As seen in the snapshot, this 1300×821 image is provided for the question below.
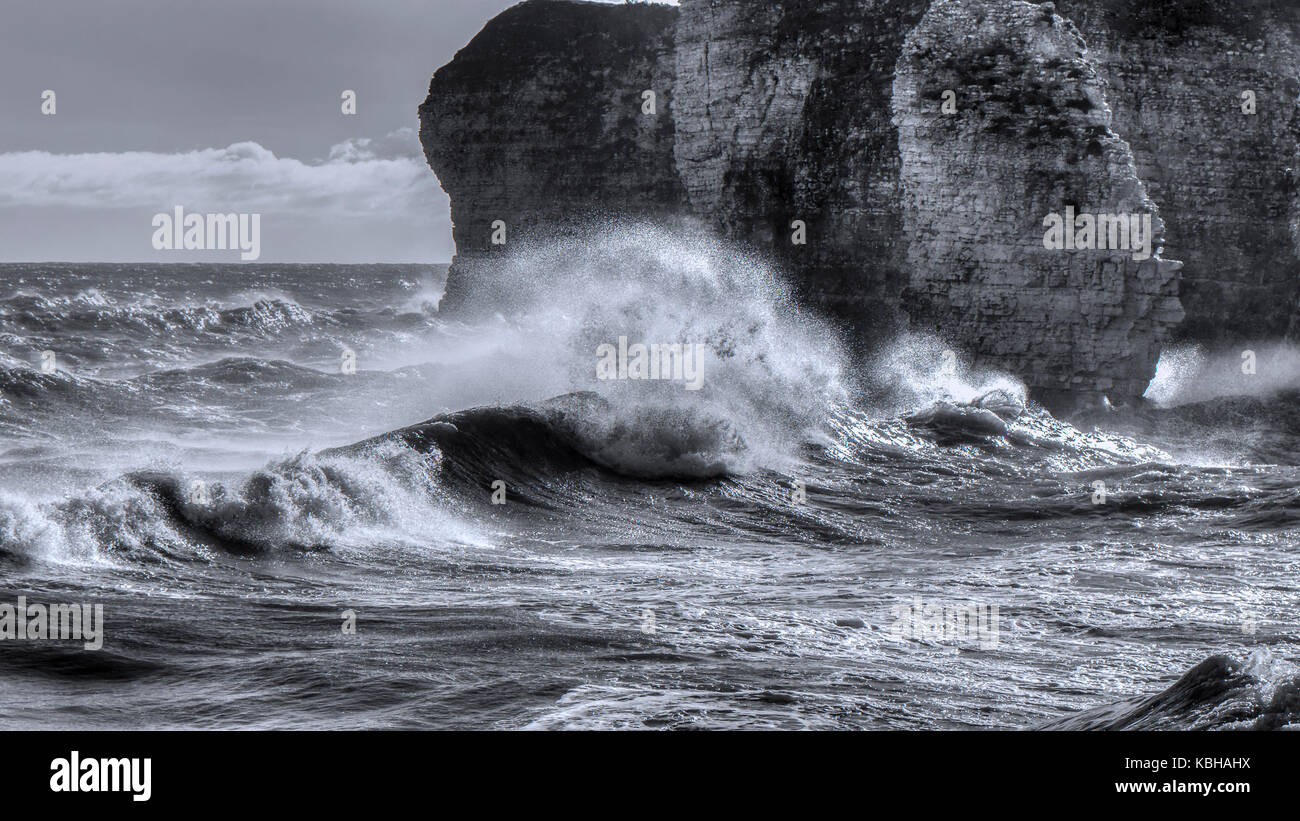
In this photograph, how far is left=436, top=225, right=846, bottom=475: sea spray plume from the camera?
14.9 meters

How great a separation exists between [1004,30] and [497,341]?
12.0 metres

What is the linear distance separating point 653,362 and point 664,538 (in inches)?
302

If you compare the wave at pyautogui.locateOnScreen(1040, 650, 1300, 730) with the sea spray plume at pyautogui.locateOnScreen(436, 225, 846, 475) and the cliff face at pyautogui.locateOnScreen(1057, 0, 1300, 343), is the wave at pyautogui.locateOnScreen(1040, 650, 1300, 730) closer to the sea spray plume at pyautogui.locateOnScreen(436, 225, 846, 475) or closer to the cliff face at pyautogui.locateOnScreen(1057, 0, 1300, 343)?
the sea spray plume at pyautogui.locateOnScreen(436, 225, 846, 475)

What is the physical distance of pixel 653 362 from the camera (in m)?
18.8

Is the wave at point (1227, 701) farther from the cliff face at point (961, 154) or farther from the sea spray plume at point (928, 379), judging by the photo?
the cliff face at point (961, 154)

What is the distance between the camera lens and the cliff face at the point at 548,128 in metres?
25.5

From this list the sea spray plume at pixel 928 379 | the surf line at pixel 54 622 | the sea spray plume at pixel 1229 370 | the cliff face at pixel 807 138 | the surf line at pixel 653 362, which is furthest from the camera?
the sea spray plume at pixel 1229 370

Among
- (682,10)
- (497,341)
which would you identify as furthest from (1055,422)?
(497,341)

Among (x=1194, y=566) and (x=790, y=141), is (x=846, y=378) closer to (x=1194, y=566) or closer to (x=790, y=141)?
(x=790, y=141)

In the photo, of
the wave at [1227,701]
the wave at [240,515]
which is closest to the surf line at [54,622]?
the wave at [240,515]

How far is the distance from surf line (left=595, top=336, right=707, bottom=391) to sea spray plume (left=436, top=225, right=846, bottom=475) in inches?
6.0

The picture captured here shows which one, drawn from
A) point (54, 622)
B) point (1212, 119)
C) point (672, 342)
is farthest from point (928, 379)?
point (54, 622)

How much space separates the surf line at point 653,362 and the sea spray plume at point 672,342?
153 mm

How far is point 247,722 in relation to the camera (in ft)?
18.3
